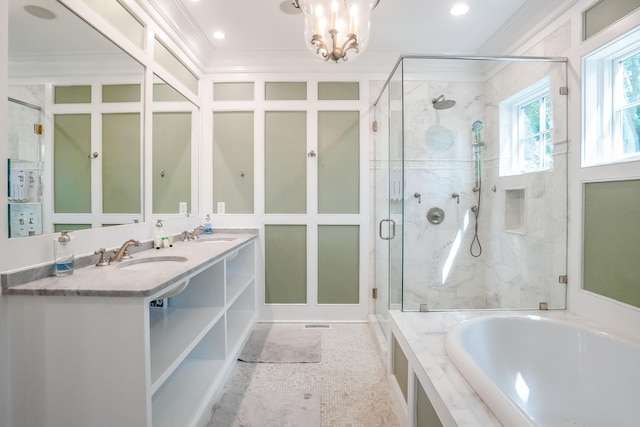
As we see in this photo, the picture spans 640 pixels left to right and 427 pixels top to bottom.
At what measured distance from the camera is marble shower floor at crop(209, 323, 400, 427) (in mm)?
1626

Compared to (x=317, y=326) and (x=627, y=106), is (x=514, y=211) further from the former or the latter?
(x=317, y=326)

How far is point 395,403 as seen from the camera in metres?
1.69

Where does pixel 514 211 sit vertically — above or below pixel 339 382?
above

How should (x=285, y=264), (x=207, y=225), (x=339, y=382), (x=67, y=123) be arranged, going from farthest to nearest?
(x=285, y=264) → (x=207, y=225) → (x=339, y=382) → (x=67, y=123)

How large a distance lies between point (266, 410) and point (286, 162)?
2.04 metres

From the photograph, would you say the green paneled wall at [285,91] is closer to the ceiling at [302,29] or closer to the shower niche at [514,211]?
the ceiling at [302,29]

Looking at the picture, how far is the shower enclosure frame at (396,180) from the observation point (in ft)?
6.29

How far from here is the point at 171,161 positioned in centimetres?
234

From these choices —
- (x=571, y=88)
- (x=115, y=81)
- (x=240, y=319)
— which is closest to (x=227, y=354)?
(x=240, y=319)

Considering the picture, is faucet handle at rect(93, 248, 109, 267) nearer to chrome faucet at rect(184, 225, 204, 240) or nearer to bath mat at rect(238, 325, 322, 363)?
chrome faucet at rect(184, 225, 204, 240)

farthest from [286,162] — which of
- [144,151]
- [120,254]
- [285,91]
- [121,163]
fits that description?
→ [120,254]

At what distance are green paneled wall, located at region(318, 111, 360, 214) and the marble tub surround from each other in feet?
4.29

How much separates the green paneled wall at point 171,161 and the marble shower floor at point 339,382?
1374 millimetres

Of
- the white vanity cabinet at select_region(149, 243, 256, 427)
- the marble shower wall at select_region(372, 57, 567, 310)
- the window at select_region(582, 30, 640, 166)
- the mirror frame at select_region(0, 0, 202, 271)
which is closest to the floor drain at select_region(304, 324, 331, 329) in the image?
the white vanity cabinet at select_region(149, 243, 256, 427)
